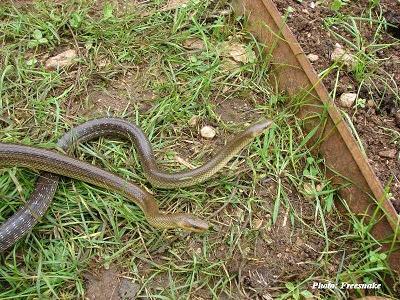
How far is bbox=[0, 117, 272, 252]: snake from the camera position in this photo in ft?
12.5

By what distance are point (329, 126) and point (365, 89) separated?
2.13 feet

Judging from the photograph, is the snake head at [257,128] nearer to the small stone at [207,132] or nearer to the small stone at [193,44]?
the small stone at [207,132]

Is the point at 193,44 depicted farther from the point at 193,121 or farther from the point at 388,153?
the point at 388,153

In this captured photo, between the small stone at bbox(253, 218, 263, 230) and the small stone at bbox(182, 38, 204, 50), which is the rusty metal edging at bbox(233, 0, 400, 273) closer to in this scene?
A: the small stone at bbox(182, 38, 204, 50)

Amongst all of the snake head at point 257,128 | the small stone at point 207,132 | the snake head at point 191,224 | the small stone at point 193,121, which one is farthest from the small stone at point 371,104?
the snake head at point 191,224

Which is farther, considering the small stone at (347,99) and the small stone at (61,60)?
the small stone at (61,60)

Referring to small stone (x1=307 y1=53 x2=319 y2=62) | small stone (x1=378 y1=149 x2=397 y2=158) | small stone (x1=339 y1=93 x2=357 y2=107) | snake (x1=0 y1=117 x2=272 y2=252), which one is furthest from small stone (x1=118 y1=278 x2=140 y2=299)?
small stone (x1=307 y1=53 x2=319 y2=62)

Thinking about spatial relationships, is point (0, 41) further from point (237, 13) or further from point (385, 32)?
point (385, 32)

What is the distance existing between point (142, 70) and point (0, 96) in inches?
53.0

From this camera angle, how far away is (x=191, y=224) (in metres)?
3.76

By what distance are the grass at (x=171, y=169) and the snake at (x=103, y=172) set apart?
0.10 m

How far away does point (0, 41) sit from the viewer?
4980 mm

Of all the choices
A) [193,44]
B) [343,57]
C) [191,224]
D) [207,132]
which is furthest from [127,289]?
[343,57]

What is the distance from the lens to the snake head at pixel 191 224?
3762 mm
